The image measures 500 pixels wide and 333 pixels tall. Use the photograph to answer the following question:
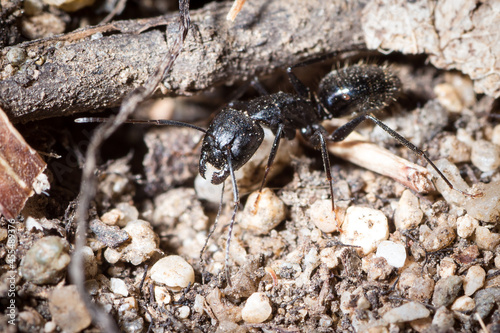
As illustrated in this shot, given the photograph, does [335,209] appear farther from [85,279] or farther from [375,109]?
[85,279]

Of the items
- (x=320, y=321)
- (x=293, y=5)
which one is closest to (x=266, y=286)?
(x=320, y=321)

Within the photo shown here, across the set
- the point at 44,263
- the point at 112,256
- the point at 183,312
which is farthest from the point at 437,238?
the point at 44,263

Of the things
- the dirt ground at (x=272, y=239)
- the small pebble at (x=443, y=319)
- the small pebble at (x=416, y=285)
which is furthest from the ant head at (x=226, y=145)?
the small pebble at (x=443, y=319)

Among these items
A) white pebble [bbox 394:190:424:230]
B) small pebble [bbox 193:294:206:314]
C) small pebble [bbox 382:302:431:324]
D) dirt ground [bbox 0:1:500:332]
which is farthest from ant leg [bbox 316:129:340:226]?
small pebble [bbox 193:294:206:314]

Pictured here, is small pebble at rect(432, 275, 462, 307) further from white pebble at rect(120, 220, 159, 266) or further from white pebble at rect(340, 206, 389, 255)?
white pebble at rect(120, 220, 159, 266)

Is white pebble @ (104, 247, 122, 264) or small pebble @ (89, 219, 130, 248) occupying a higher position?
small pebble @ (89, 219, 130, 248)

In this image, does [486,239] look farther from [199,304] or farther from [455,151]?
[199,304]
